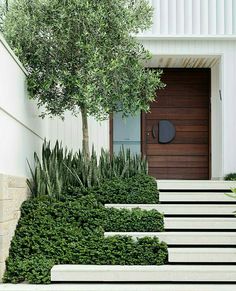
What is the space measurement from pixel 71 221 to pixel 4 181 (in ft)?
4.12

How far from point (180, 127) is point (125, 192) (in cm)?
388

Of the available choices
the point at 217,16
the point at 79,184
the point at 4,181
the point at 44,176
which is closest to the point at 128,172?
the point at 79,184

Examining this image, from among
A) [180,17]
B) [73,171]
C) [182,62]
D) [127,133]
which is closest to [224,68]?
[182,62]

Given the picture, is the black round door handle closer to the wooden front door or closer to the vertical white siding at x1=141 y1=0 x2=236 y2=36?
the wooden front door

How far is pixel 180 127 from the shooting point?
10.8 metres

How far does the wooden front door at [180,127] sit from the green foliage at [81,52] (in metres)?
3.09

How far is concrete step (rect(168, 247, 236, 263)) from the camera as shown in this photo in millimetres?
5949

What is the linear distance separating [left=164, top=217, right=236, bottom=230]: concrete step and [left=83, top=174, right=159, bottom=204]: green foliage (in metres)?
0.56

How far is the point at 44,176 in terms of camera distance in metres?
7.00

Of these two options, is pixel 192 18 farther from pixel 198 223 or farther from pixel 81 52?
pixel 198 223

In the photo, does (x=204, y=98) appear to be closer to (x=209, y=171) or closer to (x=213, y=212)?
(x=209, y=171)

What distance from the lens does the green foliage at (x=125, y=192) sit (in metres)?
7.12

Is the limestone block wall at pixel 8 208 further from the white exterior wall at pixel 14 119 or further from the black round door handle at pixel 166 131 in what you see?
the black round door handle at pixel 166 131

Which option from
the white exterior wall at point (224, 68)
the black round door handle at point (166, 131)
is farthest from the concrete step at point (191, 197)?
the black round door handle at point (166, 131)
